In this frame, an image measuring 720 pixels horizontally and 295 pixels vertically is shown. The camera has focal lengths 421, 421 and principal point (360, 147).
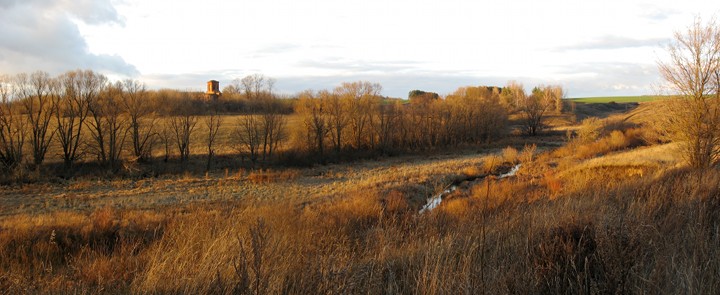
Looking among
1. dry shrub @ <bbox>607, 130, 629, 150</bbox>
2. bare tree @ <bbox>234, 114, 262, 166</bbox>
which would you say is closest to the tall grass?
bare tree @ <bbox>234, 114, 262, 166</bbox>

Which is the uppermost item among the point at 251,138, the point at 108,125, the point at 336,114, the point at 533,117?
the point at 336,114

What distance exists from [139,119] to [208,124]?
20.3 feet

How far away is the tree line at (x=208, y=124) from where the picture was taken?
34.9m

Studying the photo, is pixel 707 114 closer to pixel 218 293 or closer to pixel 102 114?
pixel 218 293

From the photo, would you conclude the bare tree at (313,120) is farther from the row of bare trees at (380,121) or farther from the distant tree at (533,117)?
the distant tree at (533,117)

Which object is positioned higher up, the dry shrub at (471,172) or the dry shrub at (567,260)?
the dry shrub at (567,260)

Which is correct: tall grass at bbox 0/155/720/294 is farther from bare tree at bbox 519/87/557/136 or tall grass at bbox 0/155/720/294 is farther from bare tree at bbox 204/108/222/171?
bare tree at bbox 519/87/557/136

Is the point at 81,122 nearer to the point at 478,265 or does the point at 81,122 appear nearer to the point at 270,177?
the point at 270,177

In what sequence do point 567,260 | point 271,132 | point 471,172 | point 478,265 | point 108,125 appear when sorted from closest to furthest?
point 567,260 → point 478,265 → point 471,172 → point 108,125 → point 271,132

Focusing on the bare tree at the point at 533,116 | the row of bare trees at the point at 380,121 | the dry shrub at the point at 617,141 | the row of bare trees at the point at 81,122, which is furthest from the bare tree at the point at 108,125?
the bare tree at the point at 533,116

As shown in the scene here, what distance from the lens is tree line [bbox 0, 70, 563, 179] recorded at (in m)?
34.9

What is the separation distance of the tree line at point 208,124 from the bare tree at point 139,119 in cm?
9

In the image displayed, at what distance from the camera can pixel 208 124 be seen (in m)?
42.4

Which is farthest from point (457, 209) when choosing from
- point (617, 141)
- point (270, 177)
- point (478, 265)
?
point (617, 141)
